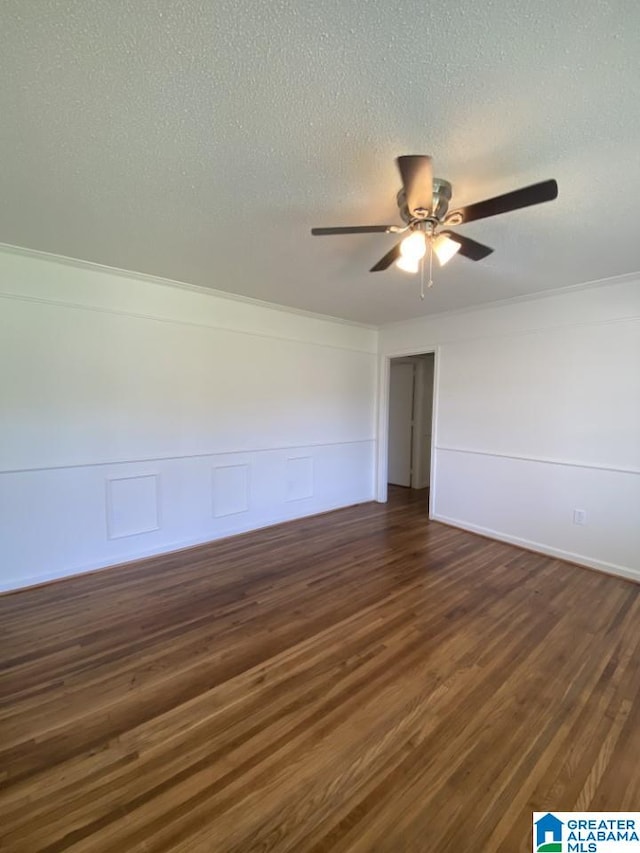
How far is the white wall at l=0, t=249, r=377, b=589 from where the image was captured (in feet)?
9.01

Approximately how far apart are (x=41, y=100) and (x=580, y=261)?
3285 millimetres

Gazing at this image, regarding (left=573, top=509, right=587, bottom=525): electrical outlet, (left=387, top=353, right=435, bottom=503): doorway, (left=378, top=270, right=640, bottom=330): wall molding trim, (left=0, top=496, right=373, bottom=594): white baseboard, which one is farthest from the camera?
(left=387, top=353, right=435, bottom=503): doorway

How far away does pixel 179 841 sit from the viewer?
3.90ft

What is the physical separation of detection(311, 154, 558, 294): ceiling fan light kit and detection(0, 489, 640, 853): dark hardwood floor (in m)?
2.22

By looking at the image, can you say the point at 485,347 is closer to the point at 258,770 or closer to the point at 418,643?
the point at 418,643

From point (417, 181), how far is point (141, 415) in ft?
9.26

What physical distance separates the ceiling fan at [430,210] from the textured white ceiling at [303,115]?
170 millimetres

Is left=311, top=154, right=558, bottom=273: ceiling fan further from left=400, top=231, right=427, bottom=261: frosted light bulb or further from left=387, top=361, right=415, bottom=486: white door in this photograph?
left=387, top=361, right=415, bottom=486: white door

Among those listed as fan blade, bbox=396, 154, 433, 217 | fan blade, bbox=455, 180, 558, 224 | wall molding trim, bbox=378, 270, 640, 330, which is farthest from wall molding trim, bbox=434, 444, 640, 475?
fan blade, bbox=396, 154, 433, 217

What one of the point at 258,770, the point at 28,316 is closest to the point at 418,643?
the point at 258,770

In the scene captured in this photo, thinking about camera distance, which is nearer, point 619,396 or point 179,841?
point 179,841

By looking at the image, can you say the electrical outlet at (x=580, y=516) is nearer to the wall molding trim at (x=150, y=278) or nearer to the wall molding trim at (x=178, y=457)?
the wall molding trim at (x=178, y=457)

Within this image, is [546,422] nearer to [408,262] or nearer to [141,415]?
[408,262]

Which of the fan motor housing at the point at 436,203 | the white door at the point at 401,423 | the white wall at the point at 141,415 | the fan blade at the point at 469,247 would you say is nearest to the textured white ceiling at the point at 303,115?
the fan motor housing at the point at 436,203
